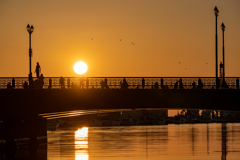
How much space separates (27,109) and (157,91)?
1185 centimetres

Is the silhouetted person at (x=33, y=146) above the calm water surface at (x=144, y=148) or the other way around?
above

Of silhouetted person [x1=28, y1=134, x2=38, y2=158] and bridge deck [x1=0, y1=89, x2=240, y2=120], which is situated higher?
bridge deck [x1=0, y1=89, x2=240, y2=120]

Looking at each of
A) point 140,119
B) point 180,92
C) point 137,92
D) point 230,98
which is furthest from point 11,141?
point 140,119

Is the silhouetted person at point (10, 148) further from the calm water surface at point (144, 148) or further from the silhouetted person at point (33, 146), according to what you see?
the calm water surface at point (144, 148)

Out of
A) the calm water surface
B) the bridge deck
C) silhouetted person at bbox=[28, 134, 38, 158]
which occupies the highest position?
the bridge deck

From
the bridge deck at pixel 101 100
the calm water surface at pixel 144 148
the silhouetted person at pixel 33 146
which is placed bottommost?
the calm water surface at pixel 144 148

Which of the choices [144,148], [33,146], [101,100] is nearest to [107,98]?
[101,100]

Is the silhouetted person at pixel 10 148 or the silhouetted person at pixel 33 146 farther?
the silhouetted person at pixel 33 146

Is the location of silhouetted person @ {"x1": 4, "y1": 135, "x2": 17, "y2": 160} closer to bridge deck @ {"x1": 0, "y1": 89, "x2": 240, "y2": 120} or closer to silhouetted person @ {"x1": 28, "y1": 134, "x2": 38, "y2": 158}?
silhouetted person @ {"x1": 28, "y1": 134, "x2": 38, "y2": 158}

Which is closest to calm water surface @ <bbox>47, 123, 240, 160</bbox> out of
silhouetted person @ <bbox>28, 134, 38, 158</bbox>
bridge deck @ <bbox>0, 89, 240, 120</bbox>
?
silhouetted person @ <bbox>28, 134, 38, 158</bbox>

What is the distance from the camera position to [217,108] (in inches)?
1649

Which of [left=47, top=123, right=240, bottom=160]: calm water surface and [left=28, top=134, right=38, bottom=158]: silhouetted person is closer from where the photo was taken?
[left=28, top=134, right=38, bottom=158]: silhouetted person

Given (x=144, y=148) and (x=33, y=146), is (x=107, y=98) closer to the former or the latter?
(x=33, y=146)

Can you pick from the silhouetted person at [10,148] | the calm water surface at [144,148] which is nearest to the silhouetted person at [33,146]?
the calm water surface at [144,148]
